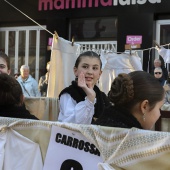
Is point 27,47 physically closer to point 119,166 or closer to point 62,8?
point 62,8

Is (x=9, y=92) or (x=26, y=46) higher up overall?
(x=26, y=46)

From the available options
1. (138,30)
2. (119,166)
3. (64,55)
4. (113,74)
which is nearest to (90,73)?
(119,166)

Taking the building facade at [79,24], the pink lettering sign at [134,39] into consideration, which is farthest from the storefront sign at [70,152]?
the pink lettering sign at [134,39]

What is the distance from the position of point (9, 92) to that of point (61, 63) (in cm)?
355

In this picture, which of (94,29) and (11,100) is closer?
(11,100)

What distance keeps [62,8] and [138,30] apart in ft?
8.18

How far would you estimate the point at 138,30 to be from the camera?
9852 millimetres

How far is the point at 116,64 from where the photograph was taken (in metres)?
6.95

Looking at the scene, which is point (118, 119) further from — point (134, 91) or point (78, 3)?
point (78, 3)

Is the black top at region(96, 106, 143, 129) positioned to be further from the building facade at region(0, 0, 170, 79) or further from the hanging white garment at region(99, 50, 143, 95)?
the building facade at region(0, 0, 170, 79)

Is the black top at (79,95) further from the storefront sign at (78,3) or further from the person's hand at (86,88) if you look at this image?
the storefront sign at (78,3)

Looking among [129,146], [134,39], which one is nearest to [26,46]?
[134,39]

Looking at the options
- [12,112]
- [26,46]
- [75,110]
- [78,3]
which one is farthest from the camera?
[26,46]

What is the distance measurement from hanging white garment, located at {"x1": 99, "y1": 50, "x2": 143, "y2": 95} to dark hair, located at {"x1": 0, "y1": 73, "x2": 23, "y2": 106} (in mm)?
4465
